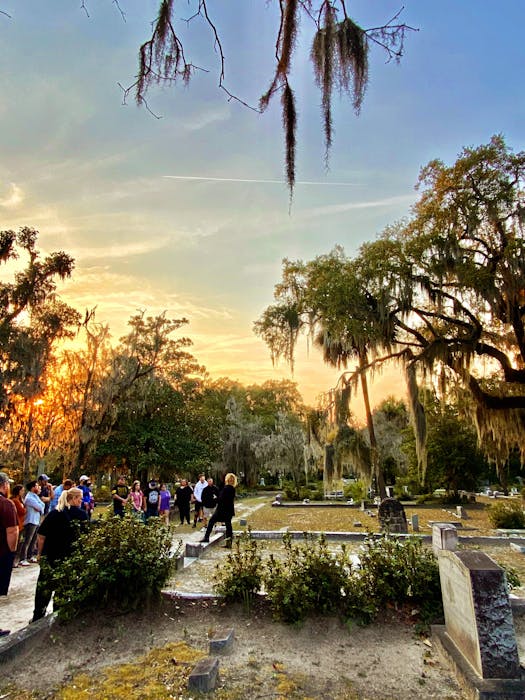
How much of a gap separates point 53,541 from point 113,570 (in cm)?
86

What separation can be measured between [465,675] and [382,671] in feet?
2.37

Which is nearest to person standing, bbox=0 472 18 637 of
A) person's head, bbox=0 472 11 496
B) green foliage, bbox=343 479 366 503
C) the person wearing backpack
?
person's head, bbox=0 472 11 496

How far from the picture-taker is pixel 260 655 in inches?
170

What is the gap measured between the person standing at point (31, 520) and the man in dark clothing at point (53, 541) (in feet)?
11.1

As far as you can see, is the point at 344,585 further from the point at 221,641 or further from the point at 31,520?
the point at 31,520

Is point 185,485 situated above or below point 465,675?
above

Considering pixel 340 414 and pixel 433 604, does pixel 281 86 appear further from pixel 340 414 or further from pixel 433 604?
pixel 340 414

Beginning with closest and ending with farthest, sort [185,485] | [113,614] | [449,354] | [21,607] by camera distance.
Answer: [113,614], [21,607], [449,354], [185,485]

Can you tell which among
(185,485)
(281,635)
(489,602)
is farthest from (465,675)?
(185,485)

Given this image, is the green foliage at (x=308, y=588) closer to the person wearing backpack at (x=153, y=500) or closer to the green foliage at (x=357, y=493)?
the person wearing backpack at (x=153, y=500)

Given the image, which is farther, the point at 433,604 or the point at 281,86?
the point at 433,604

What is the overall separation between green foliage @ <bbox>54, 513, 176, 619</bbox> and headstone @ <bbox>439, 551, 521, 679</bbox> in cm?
342

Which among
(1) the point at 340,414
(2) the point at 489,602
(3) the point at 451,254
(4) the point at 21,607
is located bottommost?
(4) the point at 21,607

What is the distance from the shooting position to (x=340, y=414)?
49.1ft
